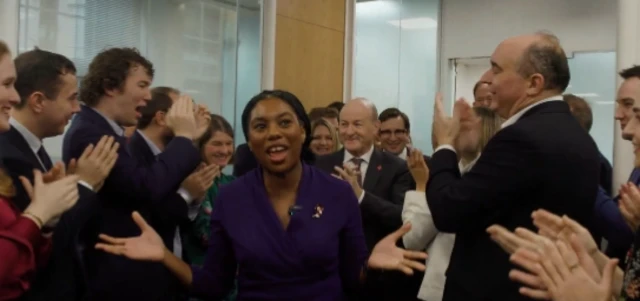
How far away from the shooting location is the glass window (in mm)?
6859

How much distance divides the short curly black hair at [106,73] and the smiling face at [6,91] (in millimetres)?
504

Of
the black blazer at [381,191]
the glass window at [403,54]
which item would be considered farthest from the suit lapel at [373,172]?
the glass window at [403,54]

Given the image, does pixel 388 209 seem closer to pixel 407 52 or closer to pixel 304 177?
pixel 304 177

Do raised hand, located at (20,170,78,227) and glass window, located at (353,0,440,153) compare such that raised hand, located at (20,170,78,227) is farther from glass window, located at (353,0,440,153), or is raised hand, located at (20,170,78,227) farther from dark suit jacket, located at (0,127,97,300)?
glass window, located at (353,0,440,153)

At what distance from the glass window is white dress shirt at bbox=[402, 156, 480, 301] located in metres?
4.36

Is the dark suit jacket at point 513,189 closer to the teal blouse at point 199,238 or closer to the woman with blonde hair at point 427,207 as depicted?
the woman with blonde hair at point 427,207

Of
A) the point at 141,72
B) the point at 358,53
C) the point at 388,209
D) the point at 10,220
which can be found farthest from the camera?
the point at 358,53

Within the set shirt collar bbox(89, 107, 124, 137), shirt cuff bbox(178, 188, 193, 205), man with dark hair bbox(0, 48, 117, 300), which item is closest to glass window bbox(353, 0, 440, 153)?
shirt cuff bbox(178, 188, 193, 205)

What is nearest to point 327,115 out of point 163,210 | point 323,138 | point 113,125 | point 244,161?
point 323,138

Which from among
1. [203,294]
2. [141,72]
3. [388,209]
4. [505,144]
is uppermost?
[141,72]

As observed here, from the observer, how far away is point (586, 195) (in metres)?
1.92

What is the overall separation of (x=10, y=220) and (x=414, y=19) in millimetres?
5710

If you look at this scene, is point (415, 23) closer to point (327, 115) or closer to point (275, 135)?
point (327, 115)

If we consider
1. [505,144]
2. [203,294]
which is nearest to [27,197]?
[203,294]
